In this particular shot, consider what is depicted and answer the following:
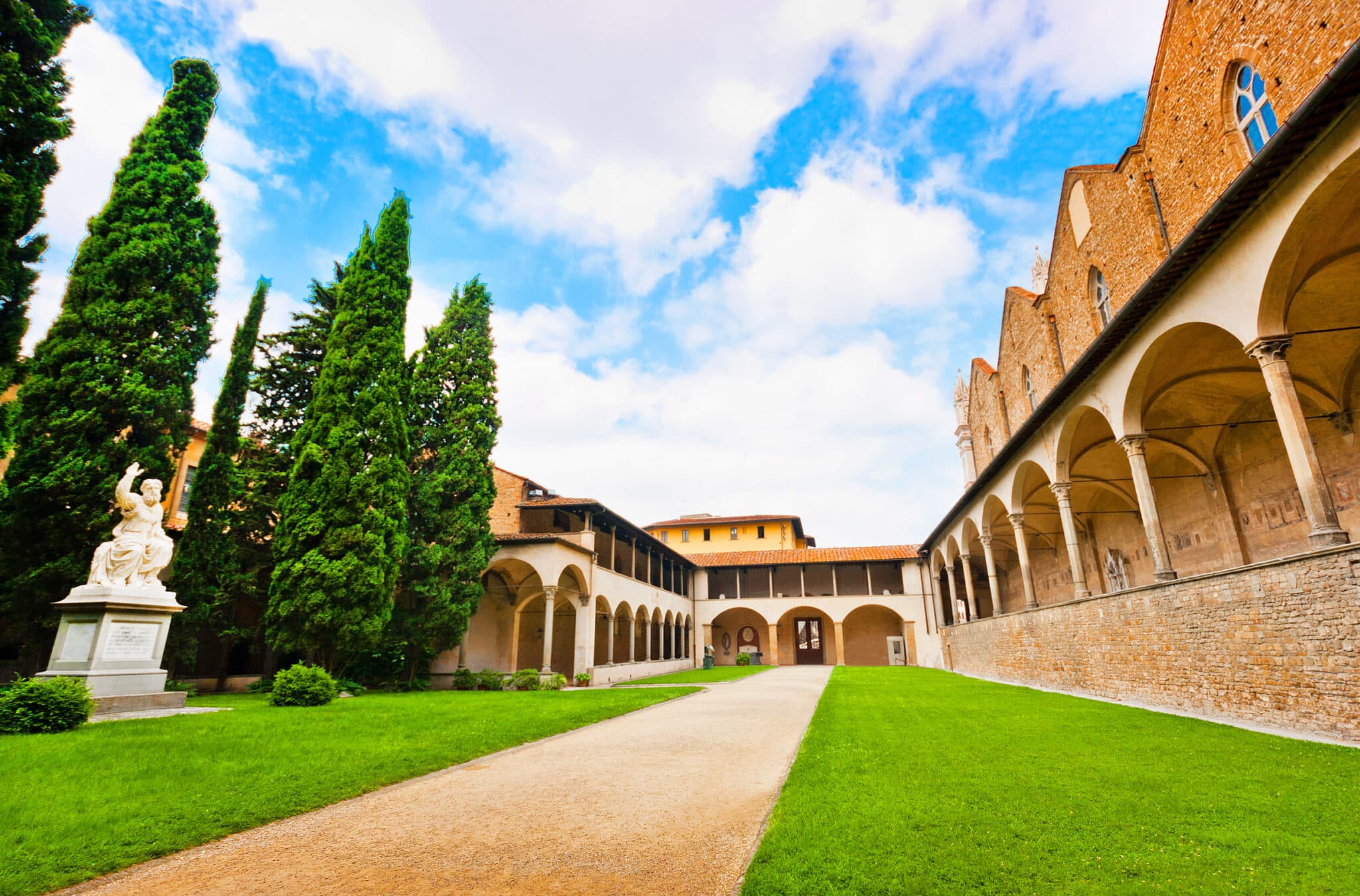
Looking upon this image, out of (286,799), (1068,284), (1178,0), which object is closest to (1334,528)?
(286,799)

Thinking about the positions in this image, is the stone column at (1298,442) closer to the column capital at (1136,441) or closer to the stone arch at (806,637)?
the column capital at (1136,441)

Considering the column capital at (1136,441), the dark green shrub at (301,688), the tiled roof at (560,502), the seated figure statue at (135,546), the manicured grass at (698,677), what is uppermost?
the tiled roof at (560,502)

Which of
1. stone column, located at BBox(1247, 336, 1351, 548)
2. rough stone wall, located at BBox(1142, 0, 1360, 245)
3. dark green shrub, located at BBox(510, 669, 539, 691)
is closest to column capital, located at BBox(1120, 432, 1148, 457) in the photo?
stone column, located at BBox(1247, 336, 1351, 548)

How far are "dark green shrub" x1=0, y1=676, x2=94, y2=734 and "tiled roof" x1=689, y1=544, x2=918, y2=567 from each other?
2933 cm

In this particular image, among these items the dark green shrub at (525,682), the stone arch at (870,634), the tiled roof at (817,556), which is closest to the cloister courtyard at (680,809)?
the dark green shrub at (525,682)

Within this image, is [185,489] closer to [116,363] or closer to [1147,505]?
[116,363]

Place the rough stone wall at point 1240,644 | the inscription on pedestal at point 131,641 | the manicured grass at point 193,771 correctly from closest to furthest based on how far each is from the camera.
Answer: the manicured grass at point 193,771 → the rough stone wall at point 1240,644 → the inscription on pedestal at point 131,641

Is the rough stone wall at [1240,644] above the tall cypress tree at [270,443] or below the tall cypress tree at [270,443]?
below

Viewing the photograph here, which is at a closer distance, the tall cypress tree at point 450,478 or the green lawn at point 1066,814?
the green lawn at point 1066,814

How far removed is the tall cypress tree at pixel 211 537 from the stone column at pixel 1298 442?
65.3ft

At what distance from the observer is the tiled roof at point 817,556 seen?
33.4m

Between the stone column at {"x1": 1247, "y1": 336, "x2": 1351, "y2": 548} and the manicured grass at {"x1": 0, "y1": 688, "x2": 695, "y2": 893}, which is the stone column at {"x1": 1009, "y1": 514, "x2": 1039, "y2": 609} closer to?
the stone column at {"x1": 1247, "y1": 336, "x2": 1351, "y2": 548}

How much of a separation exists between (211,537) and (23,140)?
988 centimetres

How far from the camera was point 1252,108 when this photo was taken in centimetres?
1152
